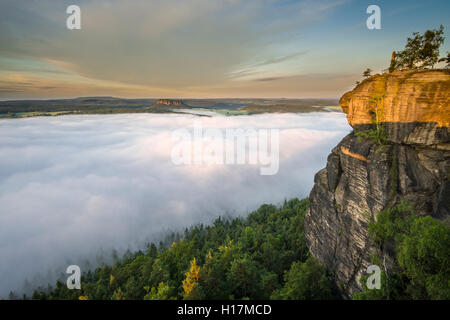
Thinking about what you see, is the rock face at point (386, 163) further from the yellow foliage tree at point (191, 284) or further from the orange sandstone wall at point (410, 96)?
the yellow foliage tree at point (191, 284)

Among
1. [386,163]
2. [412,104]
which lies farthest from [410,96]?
[386,163]

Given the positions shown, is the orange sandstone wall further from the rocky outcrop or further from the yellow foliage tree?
the yellow foliage tree

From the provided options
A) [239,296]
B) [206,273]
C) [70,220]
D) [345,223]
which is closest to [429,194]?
[345,223]

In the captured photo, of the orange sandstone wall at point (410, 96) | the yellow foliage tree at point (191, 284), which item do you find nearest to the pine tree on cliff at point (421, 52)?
the orange sandstone wall at point (410, 96)

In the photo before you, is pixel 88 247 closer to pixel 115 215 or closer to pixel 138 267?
pixel 115 215

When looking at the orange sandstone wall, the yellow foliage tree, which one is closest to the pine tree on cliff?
the orange sandstone wall

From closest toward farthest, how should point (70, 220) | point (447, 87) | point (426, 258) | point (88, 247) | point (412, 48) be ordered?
1. point (426, 258)
2. point (447, 87)
3. point (412, 48)
4. point (88, 247)
5. point (70, 220)

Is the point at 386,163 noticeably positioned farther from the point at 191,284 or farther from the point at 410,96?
the point at 191,284

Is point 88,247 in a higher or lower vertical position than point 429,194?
lower
